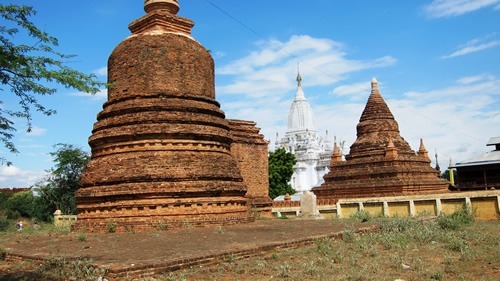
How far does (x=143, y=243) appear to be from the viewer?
9.08 metres

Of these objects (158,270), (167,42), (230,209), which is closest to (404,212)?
(230,209)

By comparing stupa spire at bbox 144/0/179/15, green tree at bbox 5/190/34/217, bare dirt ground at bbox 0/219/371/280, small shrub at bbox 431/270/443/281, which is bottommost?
small shrub at bbox 431/270/443/281

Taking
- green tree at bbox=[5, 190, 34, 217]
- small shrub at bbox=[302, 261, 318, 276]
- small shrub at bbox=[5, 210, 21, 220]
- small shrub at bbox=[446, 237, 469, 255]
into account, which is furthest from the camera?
green tree at bbox=[5, 190, 34, 217]

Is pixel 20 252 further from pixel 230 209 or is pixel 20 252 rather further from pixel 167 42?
pixel 167 42

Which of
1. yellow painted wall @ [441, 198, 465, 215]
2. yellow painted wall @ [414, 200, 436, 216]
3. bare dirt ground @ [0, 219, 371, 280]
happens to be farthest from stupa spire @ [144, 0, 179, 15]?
yellow painted wall @ [441, 198, 465, 215]

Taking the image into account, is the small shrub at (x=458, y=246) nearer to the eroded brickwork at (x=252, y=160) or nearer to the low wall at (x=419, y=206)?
the low wall at (x=419, y=206)

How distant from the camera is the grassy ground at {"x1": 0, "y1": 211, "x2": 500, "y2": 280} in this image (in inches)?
261

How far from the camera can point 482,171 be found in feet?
97.8

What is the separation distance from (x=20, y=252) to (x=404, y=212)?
14.8 meters

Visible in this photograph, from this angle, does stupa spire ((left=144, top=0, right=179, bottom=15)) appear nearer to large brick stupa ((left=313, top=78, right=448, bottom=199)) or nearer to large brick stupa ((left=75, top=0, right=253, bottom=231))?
large brick stupa ((left=75, top=0, right=253, bottom=231))

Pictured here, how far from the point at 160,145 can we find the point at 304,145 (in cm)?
4775

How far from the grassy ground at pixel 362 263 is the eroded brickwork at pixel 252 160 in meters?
8.44

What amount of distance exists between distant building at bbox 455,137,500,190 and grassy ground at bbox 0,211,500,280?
20.5 metres

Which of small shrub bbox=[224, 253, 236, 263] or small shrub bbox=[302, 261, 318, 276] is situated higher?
small shrub bbox=[224, 253, 236, 263]
